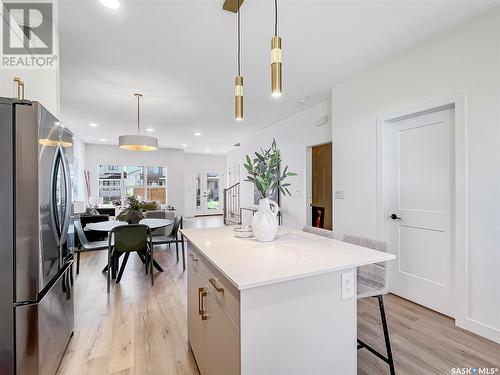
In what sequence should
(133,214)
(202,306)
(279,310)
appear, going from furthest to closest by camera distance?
(133,214)
(202,306)
(279,310)

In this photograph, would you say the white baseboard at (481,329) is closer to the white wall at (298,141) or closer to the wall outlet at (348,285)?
the wall outlet at (348,285)

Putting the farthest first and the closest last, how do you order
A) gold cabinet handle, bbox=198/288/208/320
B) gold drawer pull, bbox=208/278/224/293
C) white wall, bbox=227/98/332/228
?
white wall, bbox=227/98/332/228 → gold cabinet handle, bbox=198/288/208/320 → gold drawer pull, bbox=208/278/224/293

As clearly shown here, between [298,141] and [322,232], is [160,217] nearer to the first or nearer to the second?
[298,141]

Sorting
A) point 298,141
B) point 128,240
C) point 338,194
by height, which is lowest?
point 128,240

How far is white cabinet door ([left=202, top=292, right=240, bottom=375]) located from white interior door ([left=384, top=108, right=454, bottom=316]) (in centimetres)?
238

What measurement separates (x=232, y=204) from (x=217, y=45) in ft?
22.8

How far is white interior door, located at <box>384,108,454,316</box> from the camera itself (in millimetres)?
2430

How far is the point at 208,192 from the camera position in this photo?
36.7ft

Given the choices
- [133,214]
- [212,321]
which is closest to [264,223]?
[212,321]

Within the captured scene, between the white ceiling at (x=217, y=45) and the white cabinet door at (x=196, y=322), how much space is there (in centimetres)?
213

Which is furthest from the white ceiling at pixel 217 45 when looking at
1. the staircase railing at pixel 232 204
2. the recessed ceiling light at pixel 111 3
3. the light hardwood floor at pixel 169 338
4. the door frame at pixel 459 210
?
the staircase railing at pixel 232 204

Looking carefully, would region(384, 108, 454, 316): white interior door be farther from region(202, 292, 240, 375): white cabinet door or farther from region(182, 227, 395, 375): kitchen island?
region(202, 292, 240, 375): white cabinet door

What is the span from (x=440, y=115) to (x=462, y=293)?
1.69 metres

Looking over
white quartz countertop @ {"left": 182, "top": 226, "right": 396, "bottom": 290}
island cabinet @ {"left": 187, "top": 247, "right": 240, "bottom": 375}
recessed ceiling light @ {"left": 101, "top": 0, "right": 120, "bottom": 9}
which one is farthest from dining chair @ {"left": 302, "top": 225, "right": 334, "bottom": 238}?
recessed ceiling light @ {"left": 101, "top": 0, "right": 120, "bottom": 9}
